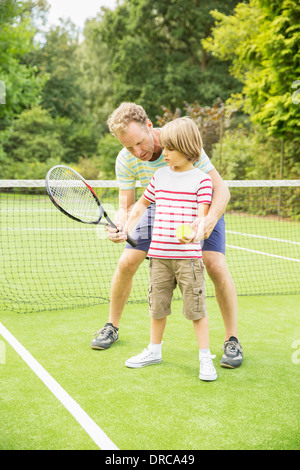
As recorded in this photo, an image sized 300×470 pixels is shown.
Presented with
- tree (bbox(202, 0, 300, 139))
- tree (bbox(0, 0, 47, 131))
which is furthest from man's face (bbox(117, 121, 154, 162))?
tree (bbox(0, 0, 47, 131))

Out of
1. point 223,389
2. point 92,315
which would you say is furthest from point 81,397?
point 92,315

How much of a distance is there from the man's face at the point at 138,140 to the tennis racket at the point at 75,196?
1.38ft

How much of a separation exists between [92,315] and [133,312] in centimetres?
40

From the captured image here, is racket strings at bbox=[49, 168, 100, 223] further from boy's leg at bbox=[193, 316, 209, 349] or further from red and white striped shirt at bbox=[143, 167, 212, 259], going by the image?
boy's leg at bbox=[193, 316, 209, 349]

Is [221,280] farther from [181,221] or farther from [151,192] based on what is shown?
[151,192]

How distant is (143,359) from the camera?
3604 millimetres

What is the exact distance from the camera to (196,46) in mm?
34531

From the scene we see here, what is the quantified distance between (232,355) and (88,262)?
4.70m

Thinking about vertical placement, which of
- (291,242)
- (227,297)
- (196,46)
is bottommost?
(291,242)

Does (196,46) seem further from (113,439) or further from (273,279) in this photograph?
(113,439)

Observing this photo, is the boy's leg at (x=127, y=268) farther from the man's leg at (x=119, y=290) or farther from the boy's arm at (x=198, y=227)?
the boy's arm at (x=198, y=227)

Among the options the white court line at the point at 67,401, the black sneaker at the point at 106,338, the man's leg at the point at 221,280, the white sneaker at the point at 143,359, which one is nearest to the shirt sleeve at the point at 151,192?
the man's leg at the point at 221,280

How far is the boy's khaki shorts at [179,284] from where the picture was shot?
3330mm

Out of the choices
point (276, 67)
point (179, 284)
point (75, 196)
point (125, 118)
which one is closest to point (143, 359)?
point (179, 284)
